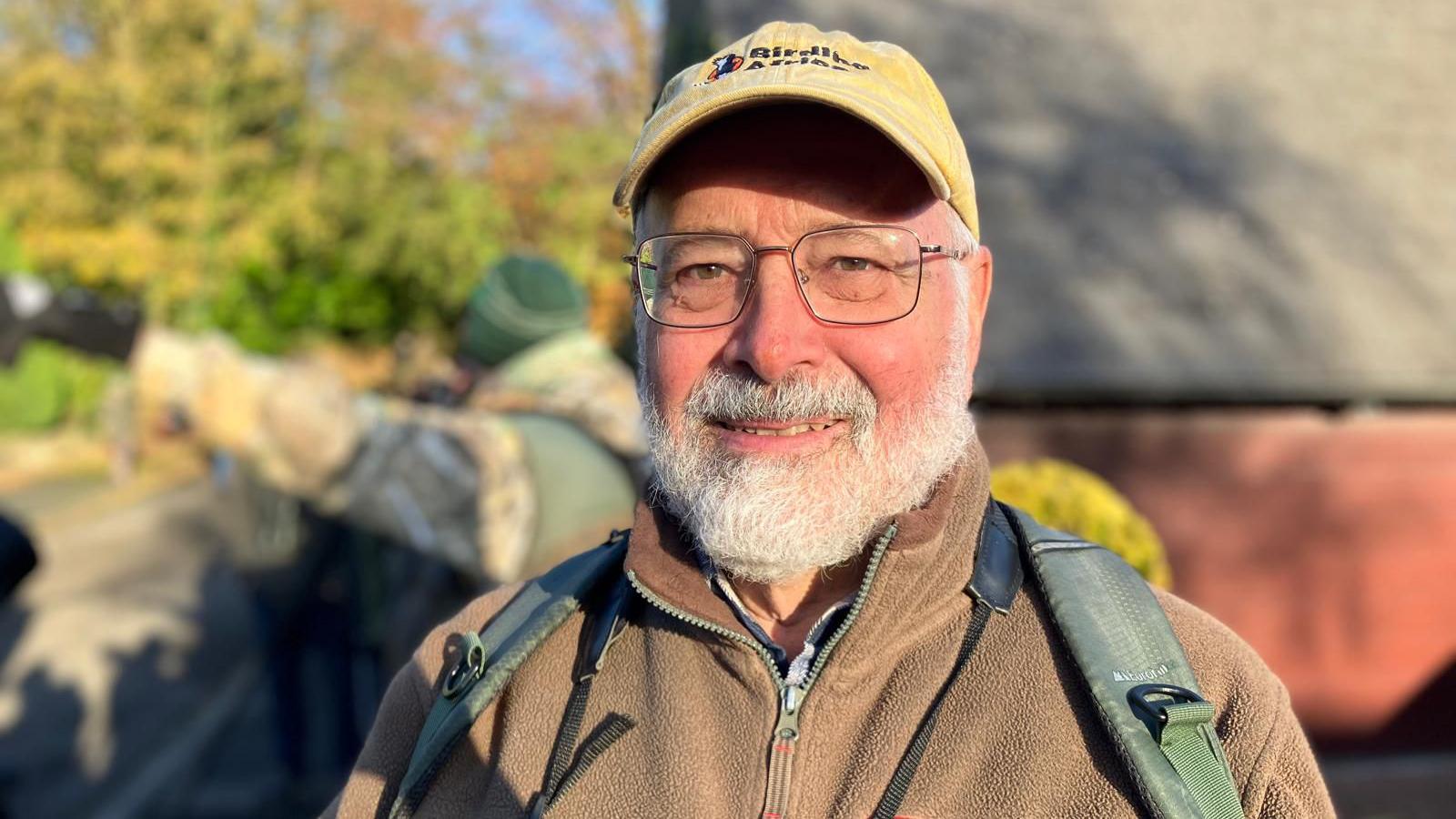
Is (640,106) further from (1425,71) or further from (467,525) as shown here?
(467,525)

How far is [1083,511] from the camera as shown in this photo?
438 centimetres

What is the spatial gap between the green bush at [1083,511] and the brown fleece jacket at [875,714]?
2.51 m

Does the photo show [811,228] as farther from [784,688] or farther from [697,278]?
[784,688]

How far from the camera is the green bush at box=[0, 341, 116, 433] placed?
2231cm

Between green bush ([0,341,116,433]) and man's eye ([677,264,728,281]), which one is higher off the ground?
man's eye ([677,264,728,281])

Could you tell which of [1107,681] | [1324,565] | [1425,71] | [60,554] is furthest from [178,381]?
[60,554]

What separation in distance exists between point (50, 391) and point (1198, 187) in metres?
21.6

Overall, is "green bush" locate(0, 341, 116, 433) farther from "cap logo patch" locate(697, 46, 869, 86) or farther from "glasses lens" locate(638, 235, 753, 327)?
"cap logo patch" locate(697, 46, 869, 86)

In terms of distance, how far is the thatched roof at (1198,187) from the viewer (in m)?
6.32

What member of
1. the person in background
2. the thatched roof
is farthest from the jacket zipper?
the thatched roof

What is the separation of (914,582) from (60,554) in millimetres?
14975

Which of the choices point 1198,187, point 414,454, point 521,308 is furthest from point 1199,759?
point 1198,187

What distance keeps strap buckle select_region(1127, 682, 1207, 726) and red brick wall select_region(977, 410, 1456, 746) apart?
16.2ft

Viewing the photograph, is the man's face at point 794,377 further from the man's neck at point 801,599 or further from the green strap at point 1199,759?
the green strap at point 1199,759
